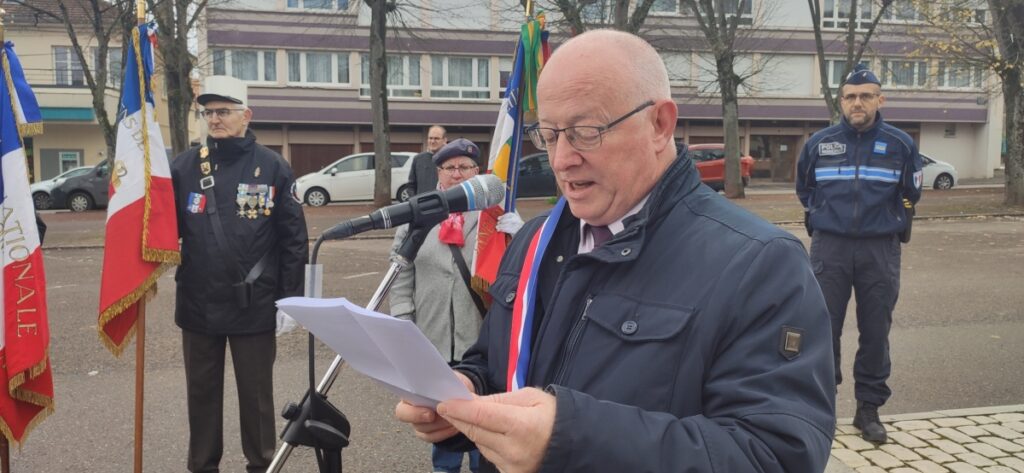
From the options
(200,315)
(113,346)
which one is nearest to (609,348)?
(200,315)

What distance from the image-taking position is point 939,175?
2888 cm

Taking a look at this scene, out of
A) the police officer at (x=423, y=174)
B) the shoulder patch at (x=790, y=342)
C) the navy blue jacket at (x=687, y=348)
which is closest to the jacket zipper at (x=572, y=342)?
the navy blue jacket at (x=687, y=348)

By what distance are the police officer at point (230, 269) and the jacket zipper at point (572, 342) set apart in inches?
119

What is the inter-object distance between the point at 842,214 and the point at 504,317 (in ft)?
12.7

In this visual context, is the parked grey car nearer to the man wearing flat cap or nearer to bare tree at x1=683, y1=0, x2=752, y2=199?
bare tree at x1=683, y1=0, x2=752, y2=199

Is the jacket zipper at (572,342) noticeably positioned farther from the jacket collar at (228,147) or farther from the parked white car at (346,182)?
the parked white car at (346,182)

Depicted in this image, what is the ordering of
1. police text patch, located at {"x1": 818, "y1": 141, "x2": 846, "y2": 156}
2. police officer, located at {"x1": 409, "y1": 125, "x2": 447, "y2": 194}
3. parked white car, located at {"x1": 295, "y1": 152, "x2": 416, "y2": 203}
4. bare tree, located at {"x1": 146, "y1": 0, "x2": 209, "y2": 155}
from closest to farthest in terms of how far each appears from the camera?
police text patch, located at {"x1": 818, "y1": 141, "x2": 846, "y2": 156} → police officer, located at {"x1": 409, "y1": 125, "x2": 447, "y2": 194} → bare tree, located at {"x1": 146, "y1": 0, "x2": 209, "y2": 155} → parked white car, located at {"x1": 295, "y1": 152, "x2": 416, "y2": 203}

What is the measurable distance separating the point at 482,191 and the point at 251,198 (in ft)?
8.10

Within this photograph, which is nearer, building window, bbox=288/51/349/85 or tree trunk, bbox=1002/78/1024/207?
tree trunk, bbox=1002/78/1024/207

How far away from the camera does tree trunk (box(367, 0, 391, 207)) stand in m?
21.1

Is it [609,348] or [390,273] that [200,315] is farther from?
[609,348]

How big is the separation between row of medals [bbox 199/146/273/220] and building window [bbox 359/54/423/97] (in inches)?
1215

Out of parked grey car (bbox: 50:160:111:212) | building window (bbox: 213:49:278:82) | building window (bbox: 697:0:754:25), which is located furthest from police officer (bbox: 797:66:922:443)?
building window (bbox: 213:49:278:82)

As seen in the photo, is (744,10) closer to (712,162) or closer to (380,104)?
(712,162)
